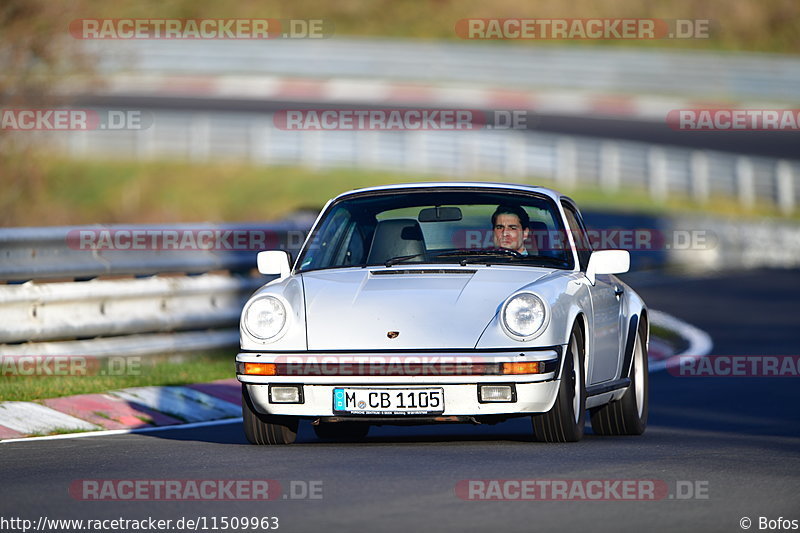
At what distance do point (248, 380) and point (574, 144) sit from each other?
27.7 m

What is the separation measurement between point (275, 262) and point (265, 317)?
83 centimetres

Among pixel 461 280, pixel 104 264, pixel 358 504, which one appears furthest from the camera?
pixel 104 264

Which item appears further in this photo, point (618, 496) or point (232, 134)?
point (232, 134)

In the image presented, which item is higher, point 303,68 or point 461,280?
point 303,68

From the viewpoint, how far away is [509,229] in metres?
9.59

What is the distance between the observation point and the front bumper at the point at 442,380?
8.29 metres

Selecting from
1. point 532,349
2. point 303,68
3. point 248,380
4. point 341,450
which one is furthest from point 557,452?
point 303,68

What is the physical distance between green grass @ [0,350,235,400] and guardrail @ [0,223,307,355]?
133 mm

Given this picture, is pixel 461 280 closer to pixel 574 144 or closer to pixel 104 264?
pixel 104 264

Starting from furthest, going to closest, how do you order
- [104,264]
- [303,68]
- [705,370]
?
[303,68], [705,370], [104,264]

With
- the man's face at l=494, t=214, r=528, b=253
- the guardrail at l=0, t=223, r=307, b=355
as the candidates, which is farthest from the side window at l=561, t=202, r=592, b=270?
the guardrail at l=0, t=223, r=307, b=355

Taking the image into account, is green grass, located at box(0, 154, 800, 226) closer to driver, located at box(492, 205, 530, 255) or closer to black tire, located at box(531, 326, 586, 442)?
driver, located at box(492, 205, 530, 255)

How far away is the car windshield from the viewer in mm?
9438

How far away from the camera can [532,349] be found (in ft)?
27.5
